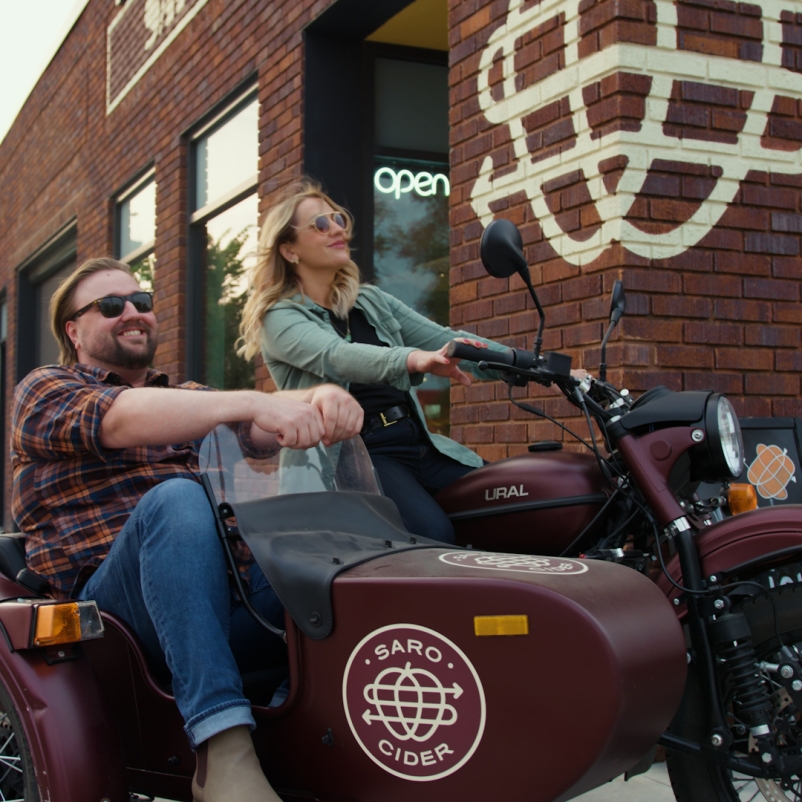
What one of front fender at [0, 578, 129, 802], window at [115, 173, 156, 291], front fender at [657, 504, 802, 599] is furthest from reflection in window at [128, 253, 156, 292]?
front fender at [657, 504, 802, 599]

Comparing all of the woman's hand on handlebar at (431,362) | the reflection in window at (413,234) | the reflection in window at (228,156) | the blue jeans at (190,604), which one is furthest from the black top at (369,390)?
the reflection in window at (228,156)

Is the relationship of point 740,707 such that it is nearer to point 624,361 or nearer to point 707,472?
point 707,472

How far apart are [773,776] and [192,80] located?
23.2ft

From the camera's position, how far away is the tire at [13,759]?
2141 mm

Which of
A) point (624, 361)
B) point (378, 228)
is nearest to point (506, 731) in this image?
point (624, 361)

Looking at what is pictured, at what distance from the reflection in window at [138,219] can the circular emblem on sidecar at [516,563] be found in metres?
7.24

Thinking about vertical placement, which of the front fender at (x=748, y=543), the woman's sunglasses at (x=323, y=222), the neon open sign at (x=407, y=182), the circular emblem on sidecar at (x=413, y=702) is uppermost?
the neon open sign at (x=407, y=182)

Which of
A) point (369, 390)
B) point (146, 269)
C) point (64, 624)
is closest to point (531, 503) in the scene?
point (369, 390)

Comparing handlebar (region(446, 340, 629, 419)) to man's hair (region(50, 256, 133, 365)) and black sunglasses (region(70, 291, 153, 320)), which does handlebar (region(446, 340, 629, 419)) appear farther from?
man's hair (region(50, 256, 133, 365))

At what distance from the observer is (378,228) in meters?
6.34

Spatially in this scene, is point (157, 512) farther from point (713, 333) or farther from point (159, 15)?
point (159, 15)

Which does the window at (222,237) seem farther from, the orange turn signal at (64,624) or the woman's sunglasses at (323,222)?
the orange turn signal at (64,624)

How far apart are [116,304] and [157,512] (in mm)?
900

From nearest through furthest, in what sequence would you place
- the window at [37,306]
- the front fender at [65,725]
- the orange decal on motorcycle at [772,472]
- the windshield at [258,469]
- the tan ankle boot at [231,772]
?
the tan ankle boot at [231,772] → the front fender at [65,725] → the windshield at [258,469] → the orange decal on motorcycle at [772,472] → the window at [37,306]
